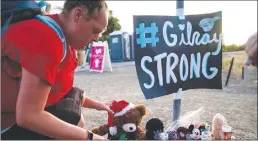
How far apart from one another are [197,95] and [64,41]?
404 centimetres

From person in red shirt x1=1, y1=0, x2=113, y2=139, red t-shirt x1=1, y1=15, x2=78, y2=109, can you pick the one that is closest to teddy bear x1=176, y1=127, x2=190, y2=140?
person in red shirt x1=1, y1=0, x2=113, y2=139

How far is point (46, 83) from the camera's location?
1.37m

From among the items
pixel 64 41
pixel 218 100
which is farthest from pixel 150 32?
pixel 218 100

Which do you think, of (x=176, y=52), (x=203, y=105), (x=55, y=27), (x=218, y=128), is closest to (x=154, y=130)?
(x=218, y=128)

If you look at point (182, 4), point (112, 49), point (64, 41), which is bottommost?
point (112, 49)

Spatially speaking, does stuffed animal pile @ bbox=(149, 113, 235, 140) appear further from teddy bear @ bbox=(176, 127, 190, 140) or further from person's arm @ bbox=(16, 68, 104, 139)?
person's arm @ bbox=(16, 68, 104, 139)

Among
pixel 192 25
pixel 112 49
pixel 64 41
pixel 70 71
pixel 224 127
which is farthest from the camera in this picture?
pixel 112 49

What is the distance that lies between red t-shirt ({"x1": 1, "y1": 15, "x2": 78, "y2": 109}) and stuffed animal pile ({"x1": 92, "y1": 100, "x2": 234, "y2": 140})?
910 mm

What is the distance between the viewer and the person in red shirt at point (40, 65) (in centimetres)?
135

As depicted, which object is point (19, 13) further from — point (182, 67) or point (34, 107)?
point (182, 67)

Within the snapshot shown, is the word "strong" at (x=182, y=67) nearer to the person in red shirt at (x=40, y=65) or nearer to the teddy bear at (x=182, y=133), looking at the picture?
the teddy bear at (x=182, y=133)

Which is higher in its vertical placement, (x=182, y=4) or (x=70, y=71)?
(x=182, y=4)

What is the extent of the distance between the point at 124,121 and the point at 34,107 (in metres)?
1.15

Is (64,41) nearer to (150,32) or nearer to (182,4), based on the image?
(150,32)
